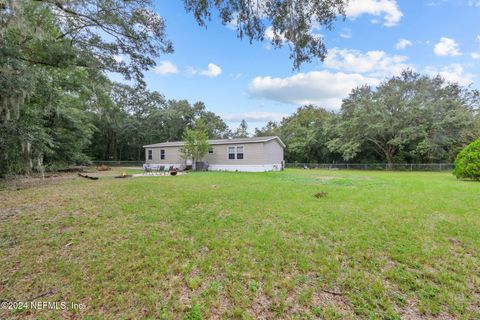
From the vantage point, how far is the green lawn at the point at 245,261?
83.7 inches

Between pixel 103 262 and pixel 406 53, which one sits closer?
pixel 103 262

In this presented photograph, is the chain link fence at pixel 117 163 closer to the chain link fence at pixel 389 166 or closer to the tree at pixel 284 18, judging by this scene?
the chain link fence at pixel 389 166

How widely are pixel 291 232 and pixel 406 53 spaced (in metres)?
13.7

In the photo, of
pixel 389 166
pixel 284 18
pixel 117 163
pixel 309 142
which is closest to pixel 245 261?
pixel 284 18

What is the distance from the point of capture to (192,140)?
54.7ft

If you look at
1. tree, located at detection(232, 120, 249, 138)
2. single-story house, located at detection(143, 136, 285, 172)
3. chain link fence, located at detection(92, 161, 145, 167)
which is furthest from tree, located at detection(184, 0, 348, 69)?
tree, located at detection(232, 120, 249, 138)

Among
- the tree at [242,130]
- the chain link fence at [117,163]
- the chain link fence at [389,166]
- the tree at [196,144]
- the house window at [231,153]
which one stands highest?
the tree at [242,130]

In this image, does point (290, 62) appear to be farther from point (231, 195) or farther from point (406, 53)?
point (406, 53)

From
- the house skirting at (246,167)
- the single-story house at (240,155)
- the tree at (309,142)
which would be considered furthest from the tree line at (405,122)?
the house skirting at (246,167)

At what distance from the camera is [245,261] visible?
111 inches

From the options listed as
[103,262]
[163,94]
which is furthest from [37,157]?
[163,94]

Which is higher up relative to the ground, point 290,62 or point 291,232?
point 290,62

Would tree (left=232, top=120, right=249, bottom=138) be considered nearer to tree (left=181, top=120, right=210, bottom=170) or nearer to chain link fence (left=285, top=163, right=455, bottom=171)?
chain link fence (left=285, top=163, right=455, bottom=171)

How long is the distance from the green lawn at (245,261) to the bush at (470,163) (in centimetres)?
706
